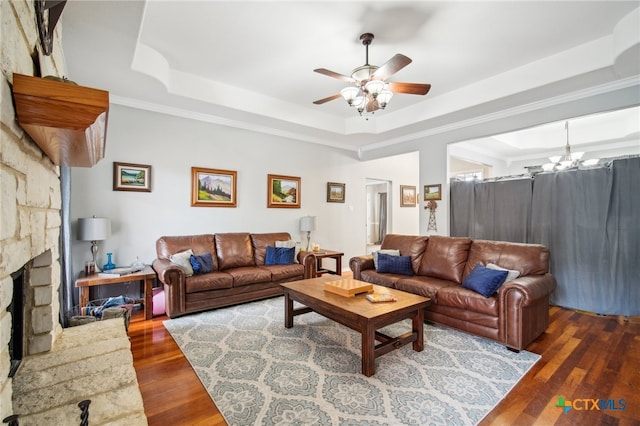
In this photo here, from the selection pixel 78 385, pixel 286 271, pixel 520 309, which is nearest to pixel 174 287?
pixel 286 271

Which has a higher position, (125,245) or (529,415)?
(125,245)

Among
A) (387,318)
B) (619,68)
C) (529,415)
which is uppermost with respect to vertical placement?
(619,68)

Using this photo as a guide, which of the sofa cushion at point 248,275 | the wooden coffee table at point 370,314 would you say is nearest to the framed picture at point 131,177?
the sofa cushion at point 248,275

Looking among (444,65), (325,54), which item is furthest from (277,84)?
(444,65)

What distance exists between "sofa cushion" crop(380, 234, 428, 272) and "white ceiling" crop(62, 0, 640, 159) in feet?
6.20

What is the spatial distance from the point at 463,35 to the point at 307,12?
1.57 metres

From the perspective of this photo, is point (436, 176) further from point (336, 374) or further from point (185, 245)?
point (185, 245)

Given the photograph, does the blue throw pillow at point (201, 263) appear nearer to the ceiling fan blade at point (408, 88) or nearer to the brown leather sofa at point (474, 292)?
the brown leather sofa at point (474, 292)

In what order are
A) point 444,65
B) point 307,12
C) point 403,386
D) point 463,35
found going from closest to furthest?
point 403,386 → point 307,12 → point 463,35 → point 444,65

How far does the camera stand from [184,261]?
143 inches

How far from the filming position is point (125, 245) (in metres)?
3.90

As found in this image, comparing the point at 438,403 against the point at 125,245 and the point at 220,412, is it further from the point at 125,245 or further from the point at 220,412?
the point at 125,245

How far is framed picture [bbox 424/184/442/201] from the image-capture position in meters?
4.93

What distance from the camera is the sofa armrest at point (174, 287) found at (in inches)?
133
